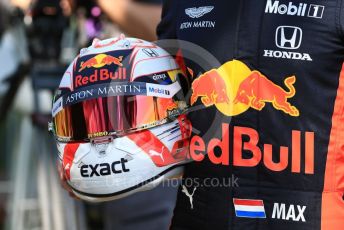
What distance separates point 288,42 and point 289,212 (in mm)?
388

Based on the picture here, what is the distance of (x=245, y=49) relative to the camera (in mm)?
1750

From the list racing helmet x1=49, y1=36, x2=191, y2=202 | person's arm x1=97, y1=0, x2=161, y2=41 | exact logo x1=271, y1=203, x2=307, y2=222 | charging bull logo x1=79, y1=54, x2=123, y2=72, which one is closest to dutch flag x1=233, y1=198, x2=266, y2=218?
exact logo x1=271, y1=203, x2=307, y2=222

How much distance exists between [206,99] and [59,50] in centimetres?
200

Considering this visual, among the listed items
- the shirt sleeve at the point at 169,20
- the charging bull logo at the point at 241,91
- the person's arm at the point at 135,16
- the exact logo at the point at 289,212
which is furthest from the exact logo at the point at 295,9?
the person's arm at the point at 135,16

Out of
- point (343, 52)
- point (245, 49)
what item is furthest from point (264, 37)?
point (343, 52)

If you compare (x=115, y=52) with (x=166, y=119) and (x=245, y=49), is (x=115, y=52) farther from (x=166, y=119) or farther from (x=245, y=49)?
(x=245, y=49)

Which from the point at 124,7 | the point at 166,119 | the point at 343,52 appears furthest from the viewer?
the point at 124,7

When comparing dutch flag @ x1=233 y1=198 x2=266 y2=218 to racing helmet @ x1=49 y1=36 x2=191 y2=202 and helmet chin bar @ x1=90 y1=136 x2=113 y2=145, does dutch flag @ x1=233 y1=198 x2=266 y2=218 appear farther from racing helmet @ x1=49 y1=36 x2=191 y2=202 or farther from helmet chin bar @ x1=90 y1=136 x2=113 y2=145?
helmet chin bar @ x1=90 y1=136 x2=113 y2=145

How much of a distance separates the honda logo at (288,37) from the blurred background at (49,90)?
60.7 inches

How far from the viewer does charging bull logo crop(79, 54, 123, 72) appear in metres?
1.83

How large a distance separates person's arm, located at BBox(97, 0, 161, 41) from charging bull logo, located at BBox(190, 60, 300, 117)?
4.73 feet

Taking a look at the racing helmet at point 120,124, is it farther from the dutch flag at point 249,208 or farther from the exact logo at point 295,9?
the exact logo at point 295,9

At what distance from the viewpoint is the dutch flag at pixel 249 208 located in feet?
5.73

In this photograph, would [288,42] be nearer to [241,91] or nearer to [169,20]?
[241,91]
